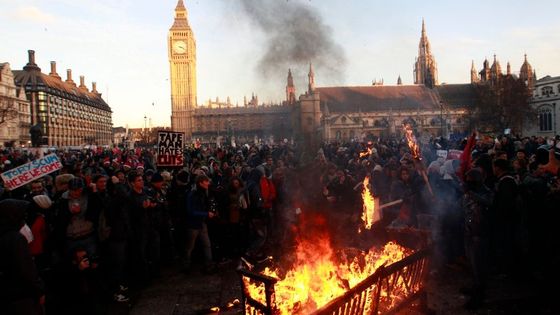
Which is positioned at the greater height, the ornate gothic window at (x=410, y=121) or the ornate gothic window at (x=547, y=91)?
the ornate gothic window at (x=547, y=91)

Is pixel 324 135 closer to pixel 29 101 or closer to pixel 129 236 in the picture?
pixel 29 101

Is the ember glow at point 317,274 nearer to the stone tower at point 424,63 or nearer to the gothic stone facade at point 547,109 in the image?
the gothic stone facade at point 547,109

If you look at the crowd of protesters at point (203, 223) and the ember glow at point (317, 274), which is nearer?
the ember glow at point (317, 274)

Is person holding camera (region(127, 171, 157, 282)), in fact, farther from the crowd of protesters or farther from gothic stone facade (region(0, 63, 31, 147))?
gothic stone facade (region(0, 63, 31, 147))

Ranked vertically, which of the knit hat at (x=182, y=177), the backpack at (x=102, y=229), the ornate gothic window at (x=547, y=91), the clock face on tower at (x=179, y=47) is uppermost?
the clock face on tower at (x=179, y=47)

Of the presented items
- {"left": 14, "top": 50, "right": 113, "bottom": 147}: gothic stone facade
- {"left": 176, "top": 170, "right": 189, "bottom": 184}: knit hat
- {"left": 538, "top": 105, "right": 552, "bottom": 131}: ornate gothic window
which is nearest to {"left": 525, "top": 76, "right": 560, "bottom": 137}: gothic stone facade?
{"left": 538, "top": 105, "right": 552, "bottom": 131}: ornate gothic window

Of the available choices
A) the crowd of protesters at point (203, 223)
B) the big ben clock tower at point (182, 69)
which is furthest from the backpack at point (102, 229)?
the big ben clock tower at point (182, 69)

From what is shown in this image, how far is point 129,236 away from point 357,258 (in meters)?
3.41

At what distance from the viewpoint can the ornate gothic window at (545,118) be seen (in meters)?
58.7

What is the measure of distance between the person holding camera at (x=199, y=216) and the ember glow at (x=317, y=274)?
2219mm

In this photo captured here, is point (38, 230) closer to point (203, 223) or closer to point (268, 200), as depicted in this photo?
point (203, 223)

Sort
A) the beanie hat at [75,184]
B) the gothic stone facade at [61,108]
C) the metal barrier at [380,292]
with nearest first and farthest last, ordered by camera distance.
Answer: the metal barrier at [380,292]
the beanie hat at [75,184]
the gothic stone facade at [61,108]

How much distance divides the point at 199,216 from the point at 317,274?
2.87 m

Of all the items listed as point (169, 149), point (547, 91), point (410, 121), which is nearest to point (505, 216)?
Result: point (169, 149)
